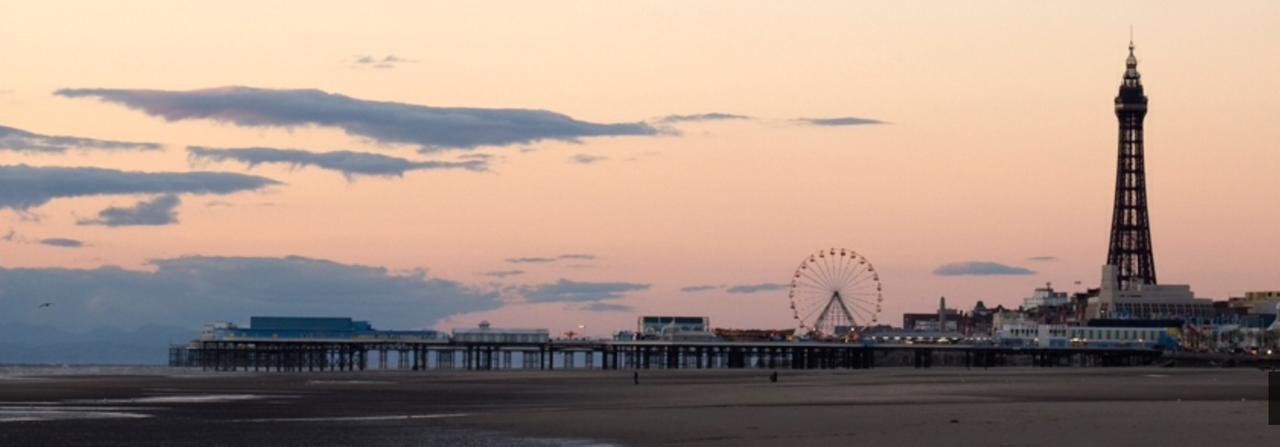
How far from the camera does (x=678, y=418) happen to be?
43.8 metres

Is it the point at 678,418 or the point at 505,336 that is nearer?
the point at 678,418

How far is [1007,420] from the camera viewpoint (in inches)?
1496

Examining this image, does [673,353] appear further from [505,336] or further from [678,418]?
[678,418]

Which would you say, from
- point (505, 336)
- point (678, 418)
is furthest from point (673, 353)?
point (678, 418)

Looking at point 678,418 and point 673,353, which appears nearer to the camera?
point 678,418

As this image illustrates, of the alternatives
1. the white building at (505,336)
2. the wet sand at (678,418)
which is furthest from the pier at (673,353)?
the wet sand at (678,418)

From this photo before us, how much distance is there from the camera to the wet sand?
34.4 meters

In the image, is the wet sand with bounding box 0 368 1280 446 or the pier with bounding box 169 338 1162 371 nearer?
the wet sand with bounding box 0 368 1280 446

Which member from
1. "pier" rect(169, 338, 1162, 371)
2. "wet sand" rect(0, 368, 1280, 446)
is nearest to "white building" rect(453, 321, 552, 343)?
"pier" rect(169, 338, 1162, 371)

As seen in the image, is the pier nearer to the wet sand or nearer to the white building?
the white building

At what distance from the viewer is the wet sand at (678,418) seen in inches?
1356

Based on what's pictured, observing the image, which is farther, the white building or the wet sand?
the white building

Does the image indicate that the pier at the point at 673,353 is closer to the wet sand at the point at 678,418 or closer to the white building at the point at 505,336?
the white building at the point at 505,336

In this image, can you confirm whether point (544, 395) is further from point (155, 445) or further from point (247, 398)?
point (155, 445)
